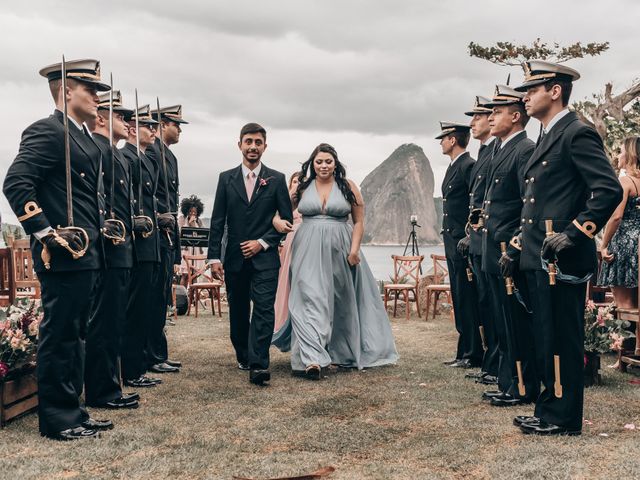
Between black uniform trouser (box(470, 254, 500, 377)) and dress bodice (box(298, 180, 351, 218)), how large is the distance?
4.94 feet

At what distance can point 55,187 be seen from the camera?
4.26 metres

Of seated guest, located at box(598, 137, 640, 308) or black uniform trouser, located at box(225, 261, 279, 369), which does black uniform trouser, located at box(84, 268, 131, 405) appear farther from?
seated guest, located at box(598, 137, 640, 308)

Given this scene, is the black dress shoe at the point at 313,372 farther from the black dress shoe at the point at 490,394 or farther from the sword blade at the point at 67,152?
the sword blade at the point at 67,152

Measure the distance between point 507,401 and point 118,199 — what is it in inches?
134

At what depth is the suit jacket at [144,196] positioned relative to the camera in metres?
6.07

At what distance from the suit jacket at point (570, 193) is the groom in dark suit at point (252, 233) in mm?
2690

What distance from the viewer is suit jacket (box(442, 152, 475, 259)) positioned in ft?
23.6

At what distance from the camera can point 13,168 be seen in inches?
163

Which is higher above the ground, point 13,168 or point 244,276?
point 13,168

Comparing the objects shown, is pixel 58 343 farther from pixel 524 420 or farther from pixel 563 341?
pixel 563 341

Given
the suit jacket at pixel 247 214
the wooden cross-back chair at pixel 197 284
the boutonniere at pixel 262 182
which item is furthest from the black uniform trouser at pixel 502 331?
the wooden cross-back chair at pixel 197 284

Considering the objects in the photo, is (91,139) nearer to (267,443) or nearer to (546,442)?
(267,443)

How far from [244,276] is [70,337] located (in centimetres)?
251

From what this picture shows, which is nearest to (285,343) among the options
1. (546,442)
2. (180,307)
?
(546,442)
